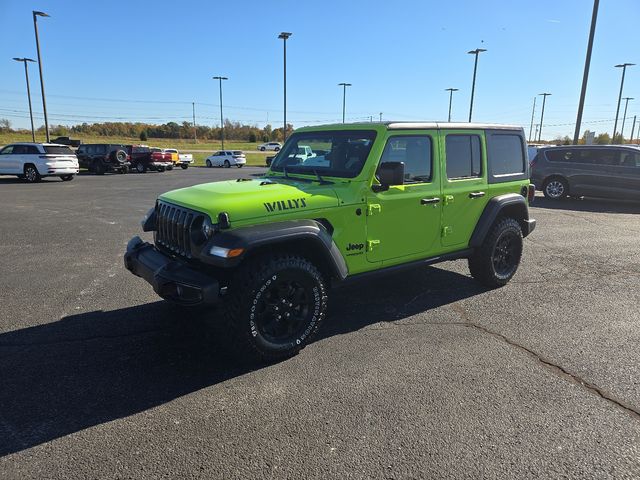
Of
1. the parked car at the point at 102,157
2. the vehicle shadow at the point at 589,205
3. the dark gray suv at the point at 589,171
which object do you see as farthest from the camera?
the parked car at the point at 102,157

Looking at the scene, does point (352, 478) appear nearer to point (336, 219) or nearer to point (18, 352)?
point (336, 219)

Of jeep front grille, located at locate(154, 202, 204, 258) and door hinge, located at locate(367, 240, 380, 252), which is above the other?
jeep front grille, located at locate(154, 202, 204, 258)

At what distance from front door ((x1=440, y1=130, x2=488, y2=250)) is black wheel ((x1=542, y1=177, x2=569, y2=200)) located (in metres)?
10.5

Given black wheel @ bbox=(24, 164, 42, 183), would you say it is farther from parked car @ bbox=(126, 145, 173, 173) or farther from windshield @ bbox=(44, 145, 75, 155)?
parked car @ bbox=(126, 145, 173, 173)

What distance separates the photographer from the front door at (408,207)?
13.7ft

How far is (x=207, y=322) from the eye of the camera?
174 inches

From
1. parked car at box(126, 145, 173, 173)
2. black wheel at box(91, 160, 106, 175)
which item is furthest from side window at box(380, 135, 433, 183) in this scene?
parked car at box(126, 145, 173, 173)

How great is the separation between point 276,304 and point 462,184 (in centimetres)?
257

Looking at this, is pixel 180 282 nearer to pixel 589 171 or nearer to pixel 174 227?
pixel 174 227

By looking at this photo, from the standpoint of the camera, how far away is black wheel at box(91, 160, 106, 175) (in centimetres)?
2597

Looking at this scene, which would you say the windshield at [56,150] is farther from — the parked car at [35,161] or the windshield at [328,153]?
the windshield at [328,153]

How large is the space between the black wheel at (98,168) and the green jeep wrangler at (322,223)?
80.1 ft

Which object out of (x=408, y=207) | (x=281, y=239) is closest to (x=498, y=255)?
(x=408, y=207)

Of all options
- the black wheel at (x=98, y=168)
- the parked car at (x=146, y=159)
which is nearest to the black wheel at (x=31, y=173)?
the black wheel at (x=98, y=168)
